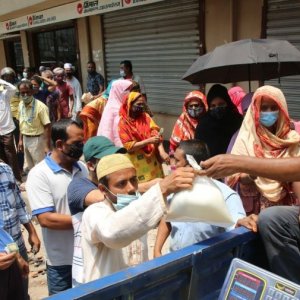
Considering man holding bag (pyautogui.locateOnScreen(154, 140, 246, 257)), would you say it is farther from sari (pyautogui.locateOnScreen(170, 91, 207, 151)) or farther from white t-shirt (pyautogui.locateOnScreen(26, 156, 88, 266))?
sari (pyautogui.locateOnScreen(170, 91, 207, 151))

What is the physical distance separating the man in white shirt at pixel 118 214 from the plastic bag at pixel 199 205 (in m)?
0.03

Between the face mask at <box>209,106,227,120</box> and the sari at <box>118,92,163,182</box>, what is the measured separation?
2.12ft

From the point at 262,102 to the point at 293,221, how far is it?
1.12 meters

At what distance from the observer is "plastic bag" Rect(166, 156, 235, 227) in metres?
1.31

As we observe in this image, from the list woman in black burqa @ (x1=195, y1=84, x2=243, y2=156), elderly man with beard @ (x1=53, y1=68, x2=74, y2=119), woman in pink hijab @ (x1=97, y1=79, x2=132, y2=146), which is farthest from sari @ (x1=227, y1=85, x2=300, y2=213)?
elderly man with beard @ (x1=53, y1=68, x2=74, y2=119)

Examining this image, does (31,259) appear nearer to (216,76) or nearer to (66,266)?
(66,266)

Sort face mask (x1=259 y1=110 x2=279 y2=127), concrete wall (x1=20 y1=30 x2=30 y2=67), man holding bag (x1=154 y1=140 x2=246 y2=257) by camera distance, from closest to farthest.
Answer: man holding bag (x1=154 y1=140 x2=246 y2=257)
face mask (x1=259 y1=110 x2=279 y2=127)
concrete wall (x1=20 y1=30 x2=30 y2=67)

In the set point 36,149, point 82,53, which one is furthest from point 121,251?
point 82,53

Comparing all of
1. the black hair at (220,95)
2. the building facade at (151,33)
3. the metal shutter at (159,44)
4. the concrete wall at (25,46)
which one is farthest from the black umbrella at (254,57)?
the concrete wall at (25,46)

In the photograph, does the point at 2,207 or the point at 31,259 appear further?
the point at 31,259

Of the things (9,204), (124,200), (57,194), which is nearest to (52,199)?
(57,194)

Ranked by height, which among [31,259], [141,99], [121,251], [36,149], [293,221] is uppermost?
[141,99]

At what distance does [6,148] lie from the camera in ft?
18.7

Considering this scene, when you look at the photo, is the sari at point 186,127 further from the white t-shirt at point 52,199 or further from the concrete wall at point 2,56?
the concrete wall at point 2,56
